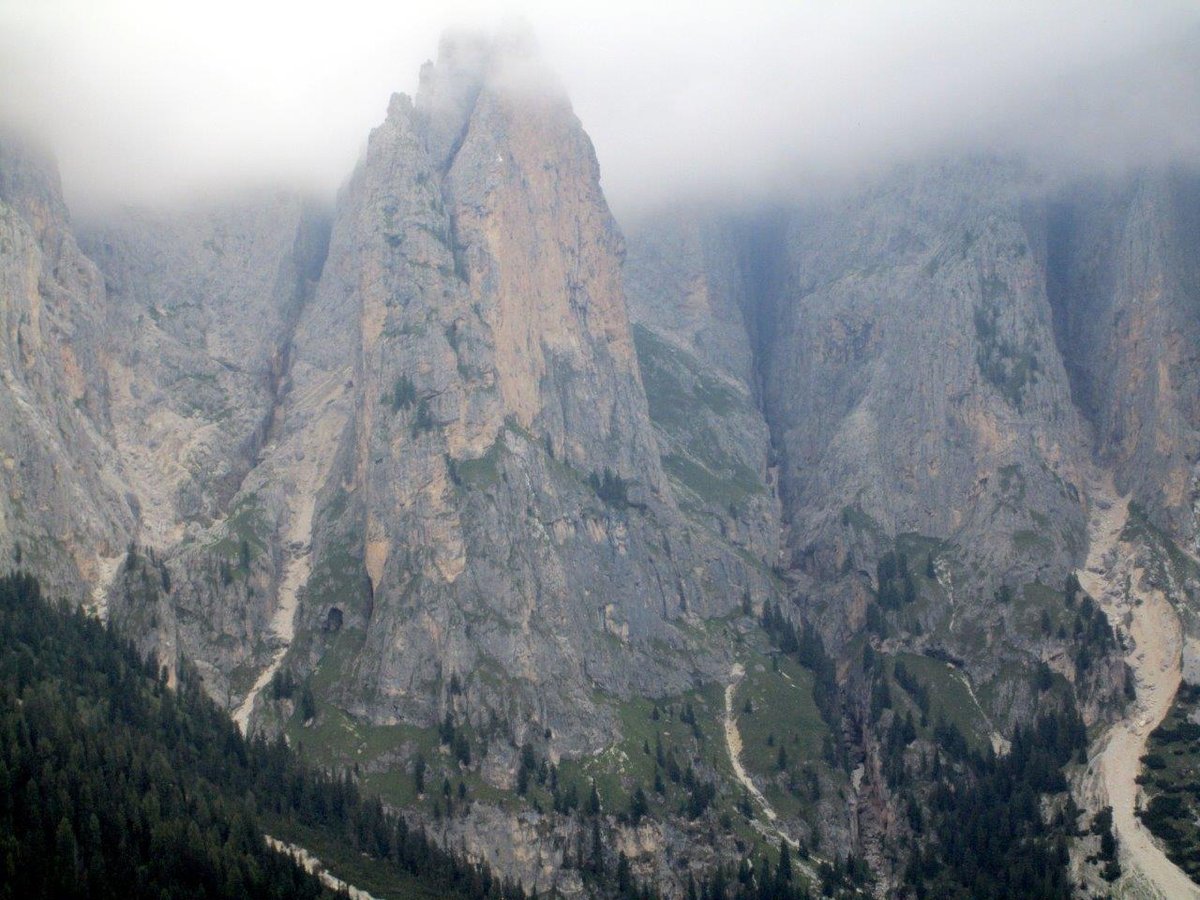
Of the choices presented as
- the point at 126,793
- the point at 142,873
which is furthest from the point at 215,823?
the point at 142,873

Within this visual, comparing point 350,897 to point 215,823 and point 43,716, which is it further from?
point 43,716

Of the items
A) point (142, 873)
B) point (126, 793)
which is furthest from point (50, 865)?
point (126, 793)

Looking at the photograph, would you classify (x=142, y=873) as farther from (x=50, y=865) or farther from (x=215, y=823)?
(x=215, y=823)

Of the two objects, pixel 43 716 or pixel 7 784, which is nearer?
pixel 7 784

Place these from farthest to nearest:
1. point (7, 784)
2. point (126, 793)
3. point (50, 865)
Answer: point (126, 793) → point (7, 784) → point (50, 865)

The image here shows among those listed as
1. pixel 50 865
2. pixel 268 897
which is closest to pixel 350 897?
pixel 268 897

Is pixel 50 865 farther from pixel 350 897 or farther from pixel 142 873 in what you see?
pixel 350 897

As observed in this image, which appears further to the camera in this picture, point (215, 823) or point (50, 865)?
point (215, 823)

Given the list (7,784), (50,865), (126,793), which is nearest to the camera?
(50,865)

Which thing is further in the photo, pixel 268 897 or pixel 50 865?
pixel 268 897
